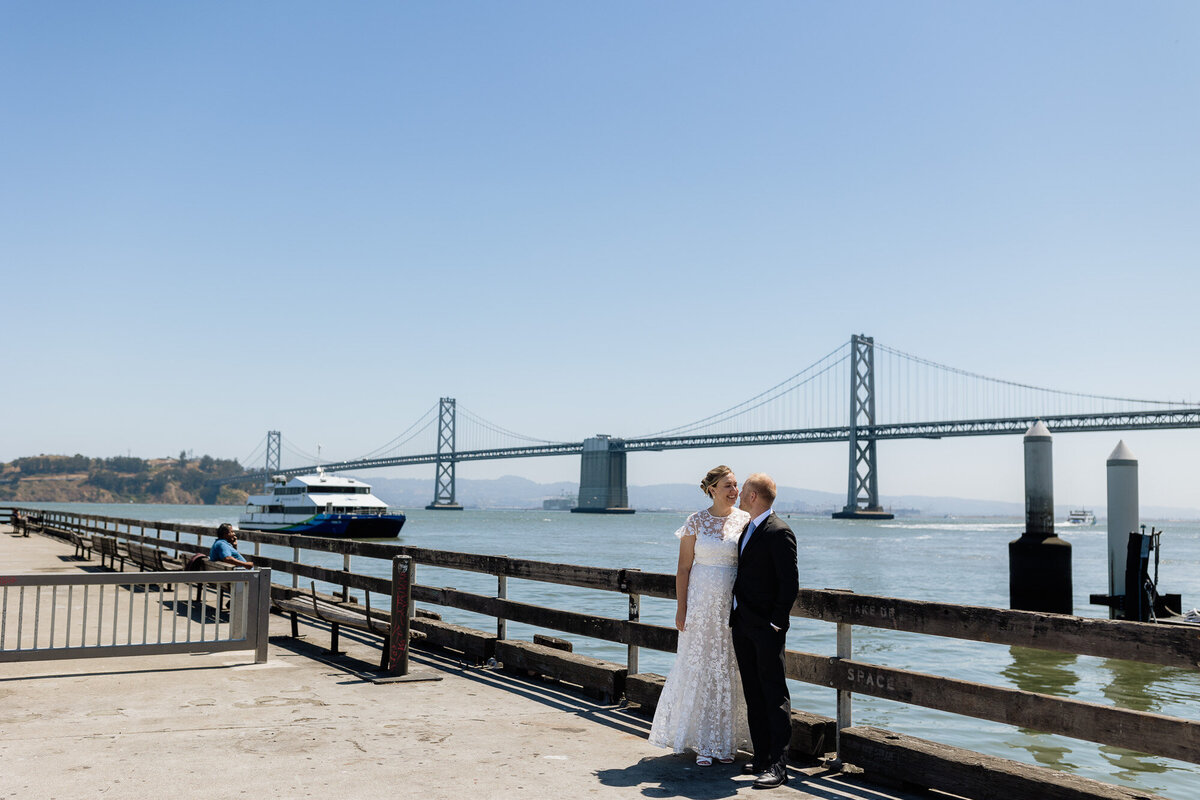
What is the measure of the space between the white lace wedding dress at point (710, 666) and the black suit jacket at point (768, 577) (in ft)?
0.57

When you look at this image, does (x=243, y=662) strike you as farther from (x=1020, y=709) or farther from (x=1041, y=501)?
(x=1041, y=501)

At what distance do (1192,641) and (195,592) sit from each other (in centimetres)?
1359

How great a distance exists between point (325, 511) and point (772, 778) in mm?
62334

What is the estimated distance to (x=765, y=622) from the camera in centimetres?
506

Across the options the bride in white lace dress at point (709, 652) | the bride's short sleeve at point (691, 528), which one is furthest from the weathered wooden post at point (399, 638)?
the bride's short sleeve at point (691, 528)

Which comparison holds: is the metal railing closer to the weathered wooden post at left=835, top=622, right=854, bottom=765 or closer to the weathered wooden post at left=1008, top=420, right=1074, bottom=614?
the weathered wooden post at left=835, top=622, right=854, bottom=765

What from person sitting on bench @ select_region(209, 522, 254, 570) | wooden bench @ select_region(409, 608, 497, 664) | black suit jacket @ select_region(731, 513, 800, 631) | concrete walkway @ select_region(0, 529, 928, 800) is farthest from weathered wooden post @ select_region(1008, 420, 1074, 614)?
black suit jacket @ select_region(731, 513, 800, 631)

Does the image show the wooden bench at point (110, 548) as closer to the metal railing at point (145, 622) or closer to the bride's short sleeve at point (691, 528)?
the metal railing at point (145, 622)

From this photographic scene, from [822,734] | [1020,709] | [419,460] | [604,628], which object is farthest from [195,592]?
[419,460]

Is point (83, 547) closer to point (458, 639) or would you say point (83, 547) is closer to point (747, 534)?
point (458, 639)

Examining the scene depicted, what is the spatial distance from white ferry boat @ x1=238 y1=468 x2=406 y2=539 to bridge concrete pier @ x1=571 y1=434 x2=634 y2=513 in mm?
59453

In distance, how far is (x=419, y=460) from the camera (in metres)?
124

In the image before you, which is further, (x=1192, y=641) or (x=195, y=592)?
(x=195, y=592)

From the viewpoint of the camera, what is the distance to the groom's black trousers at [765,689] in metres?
5.03
